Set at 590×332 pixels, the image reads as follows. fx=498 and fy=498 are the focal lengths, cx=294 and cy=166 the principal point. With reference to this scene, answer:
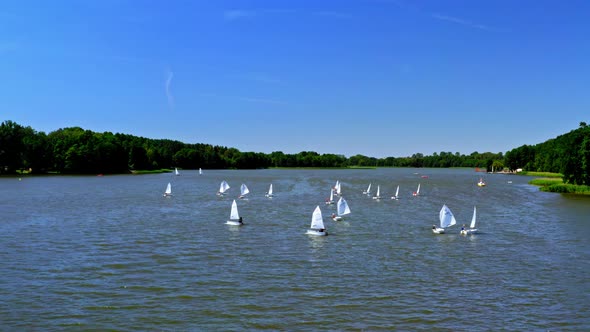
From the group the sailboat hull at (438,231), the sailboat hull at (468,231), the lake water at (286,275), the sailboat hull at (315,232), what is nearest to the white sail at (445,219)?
the sailboat hull at (438,231)

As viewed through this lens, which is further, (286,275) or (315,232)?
(315,232)

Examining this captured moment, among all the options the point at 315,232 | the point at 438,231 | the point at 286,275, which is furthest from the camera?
the point at 438,231

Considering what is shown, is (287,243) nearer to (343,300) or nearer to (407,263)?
(407,263)

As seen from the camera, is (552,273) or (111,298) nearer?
(111,298)

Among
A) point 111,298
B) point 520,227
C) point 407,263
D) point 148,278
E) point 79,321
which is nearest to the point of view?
point 79,321

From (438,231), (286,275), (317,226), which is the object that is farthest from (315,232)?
(286,275)

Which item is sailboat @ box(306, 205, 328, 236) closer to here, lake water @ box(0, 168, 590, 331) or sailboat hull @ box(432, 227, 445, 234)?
lake water @ box(0, 168, 590, 331)

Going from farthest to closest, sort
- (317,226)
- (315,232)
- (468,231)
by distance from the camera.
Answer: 1. (468,231)
2. (317,226)
3. (315,232)

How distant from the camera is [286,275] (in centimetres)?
3009

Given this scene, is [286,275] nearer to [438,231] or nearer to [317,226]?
[317,226]

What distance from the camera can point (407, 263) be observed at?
34000 millimetres

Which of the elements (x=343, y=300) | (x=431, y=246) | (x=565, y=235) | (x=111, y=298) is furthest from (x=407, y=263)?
(x=565, y=235)

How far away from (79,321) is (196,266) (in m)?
10.9

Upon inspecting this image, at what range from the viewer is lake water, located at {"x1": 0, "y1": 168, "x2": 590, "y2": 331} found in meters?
22.4
